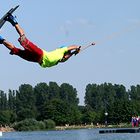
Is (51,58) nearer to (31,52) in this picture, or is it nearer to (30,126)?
(31,52)

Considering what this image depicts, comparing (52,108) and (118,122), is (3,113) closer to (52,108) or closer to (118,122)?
(52,108)

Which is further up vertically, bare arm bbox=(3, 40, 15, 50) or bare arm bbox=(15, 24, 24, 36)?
bare arm bbox=(15, 24, 24, 36)

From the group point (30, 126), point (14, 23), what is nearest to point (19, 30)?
point (14, 23)

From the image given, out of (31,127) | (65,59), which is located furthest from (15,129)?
(65,59)

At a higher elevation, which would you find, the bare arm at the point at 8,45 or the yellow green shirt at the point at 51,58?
the bare arm at the point at 8,45

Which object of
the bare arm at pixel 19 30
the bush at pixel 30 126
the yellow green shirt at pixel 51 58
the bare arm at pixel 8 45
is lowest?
the yellow green shirt at pixel 51 58

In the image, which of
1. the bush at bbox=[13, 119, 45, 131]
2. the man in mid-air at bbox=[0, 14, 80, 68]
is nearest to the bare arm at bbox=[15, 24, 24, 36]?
the man in mid-air at bbox=[0, 14, 80, 68]

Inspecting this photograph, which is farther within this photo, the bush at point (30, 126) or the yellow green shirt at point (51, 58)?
the bush at point (30, 126)

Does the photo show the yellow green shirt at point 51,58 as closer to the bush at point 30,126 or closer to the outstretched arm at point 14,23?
the outstretched arm at point 14,23

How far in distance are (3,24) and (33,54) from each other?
1.15 metres

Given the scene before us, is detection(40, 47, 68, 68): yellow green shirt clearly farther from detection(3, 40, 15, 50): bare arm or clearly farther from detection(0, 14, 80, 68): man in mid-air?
detection(3, 40, 15, 50): bare arm

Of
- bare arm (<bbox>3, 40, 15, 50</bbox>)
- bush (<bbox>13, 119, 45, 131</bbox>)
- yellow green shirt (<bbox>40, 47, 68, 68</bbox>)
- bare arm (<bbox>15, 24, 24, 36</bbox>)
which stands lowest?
yellow green shirt (<bbox>40, 47, 68, 68</bbox>)

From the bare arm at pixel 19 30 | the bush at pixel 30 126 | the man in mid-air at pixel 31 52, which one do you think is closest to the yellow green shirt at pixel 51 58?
the man in mid-air at pixel 31 52

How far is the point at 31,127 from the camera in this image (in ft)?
400
